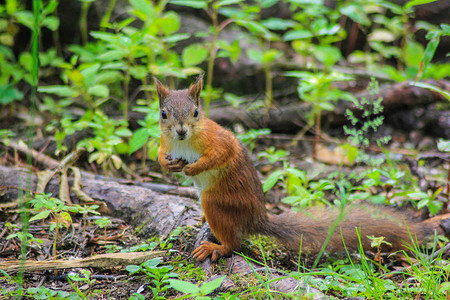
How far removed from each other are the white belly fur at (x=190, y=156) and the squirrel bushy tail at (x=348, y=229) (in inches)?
17.1

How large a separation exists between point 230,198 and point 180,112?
57 cm

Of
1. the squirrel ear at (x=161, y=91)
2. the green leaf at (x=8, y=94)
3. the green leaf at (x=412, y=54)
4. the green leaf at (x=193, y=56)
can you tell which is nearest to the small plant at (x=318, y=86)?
the green leaf at (x=193, y=56)

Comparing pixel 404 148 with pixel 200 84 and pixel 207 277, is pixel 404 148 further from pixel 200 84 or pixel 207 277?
pixel 207 277

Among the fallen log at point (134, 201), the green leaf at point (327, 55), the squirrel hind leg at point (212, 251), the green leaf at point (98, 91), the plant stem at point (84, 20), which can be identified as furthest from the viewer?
the plant stem at point (84, 20)

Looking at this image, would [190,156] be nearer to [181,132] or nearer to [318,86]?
[181,132]

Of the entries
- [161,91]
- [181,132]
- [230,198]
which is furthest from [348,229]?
[161,91]

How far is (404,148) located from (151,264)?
321 centimetres

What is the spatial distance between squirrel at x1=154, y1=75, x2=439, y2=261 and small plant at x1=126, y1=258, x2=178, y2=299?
0.79 ft

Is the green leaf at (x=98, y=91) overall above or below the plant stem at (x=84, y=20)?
below

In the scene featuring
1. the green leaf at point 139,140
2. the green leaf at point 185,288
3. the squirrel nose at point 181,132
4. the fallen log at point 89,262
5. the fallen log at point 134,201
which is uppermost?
the squirrel nose at point 181,132

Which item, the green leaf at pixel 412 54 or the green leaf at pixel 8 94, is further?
the green leaf at pixel 412 54

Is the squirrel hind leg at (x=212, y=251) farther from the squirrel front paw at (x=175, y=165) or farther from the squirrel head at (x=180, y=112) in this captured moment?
the squirrel head at (x=180, y=112)

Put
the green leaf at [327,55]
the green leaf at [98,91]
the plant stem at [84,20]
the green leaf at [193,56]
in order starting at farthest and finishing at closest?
1. the plant stem at [84,20]
2. the green leaf at [327,55]
3. the green leaf at [193,56]
4. the green leaf at [98,91]

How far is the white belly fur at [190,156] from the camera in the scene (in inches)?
105
